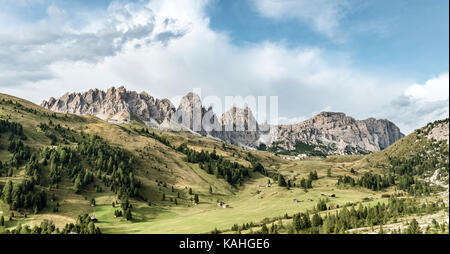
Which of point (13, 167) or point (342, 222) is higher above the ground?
point (13, 167)

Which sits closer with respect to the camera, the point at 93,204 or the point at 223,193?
the point at 93,204

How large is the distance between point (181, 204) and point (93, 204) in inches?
1825

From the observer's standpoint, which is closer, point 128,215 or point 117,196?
point 128,215

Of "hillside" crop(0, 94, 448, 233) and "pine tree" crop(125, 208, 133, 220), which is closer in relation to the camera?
"hillside" crop(0, 94, 448, 233)

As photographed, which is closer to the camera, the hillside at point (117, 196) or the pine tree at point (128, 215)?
the hillside at point (117, 196)

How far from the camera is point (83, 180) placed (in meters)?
148

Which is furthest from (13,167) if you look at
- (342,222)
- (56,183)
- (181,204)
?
(342,222)

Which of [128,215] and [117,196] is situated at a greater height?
[117,196]
